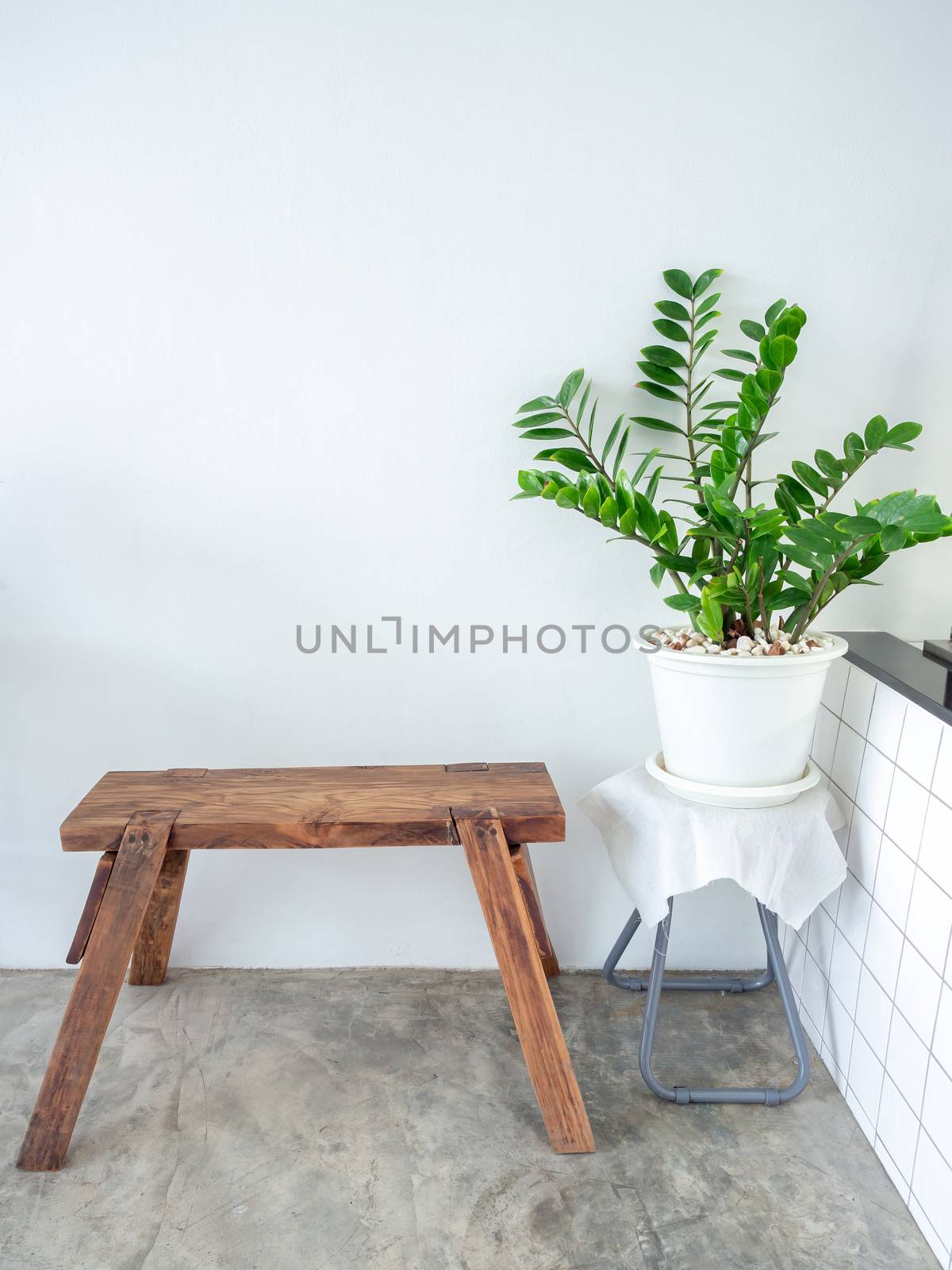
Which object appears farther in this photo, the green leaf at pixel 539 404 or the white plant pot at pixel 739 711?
A: the green leaf at pixel 539 404

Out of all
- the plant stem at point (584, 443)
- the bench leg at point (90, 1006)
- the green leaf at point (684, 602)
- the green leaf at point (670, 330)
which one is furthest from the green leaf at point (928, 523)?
the bench leg at point (90, 1006)

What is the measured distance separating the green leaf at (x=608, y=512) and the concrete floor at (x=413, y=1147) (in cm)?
113

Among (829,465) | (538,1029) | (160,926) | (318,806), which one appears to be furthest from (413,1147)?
Answer: (829,465)

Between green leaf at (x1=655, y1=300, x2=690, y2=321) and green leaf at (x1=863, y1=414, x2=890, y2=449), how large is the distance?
0.50m

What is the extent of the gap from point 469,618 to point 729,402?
28.4 inches

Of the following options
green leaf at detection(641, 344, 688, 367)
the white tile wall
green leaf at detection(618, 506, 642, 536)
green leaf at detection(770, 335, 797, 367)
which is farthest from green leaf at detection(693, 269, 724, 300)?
the white tile wall

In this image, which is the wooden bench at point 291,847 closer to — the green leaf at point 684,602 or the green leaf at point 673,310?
the green leaf at point 684,602

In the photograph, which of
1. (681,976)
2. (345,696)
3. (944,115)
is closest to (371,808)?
(345,696)

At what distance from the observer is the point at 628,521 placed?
5.33 feet

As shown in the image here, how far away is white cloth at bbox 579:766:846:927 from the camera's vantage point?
5.71 ft

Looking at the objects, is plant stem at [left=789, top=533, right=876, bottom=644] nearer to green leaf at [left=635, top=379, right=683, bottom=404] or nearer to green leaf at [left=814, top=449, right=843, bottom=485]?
green leaf at [left=814, top=449, right=843, bottom=485]

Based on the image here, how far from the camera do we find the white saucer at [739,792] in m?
1.74

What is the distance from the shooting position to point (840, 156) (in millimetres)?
1916

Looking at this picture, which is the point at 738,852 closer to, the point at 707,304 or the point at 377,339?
the point at 707,304
